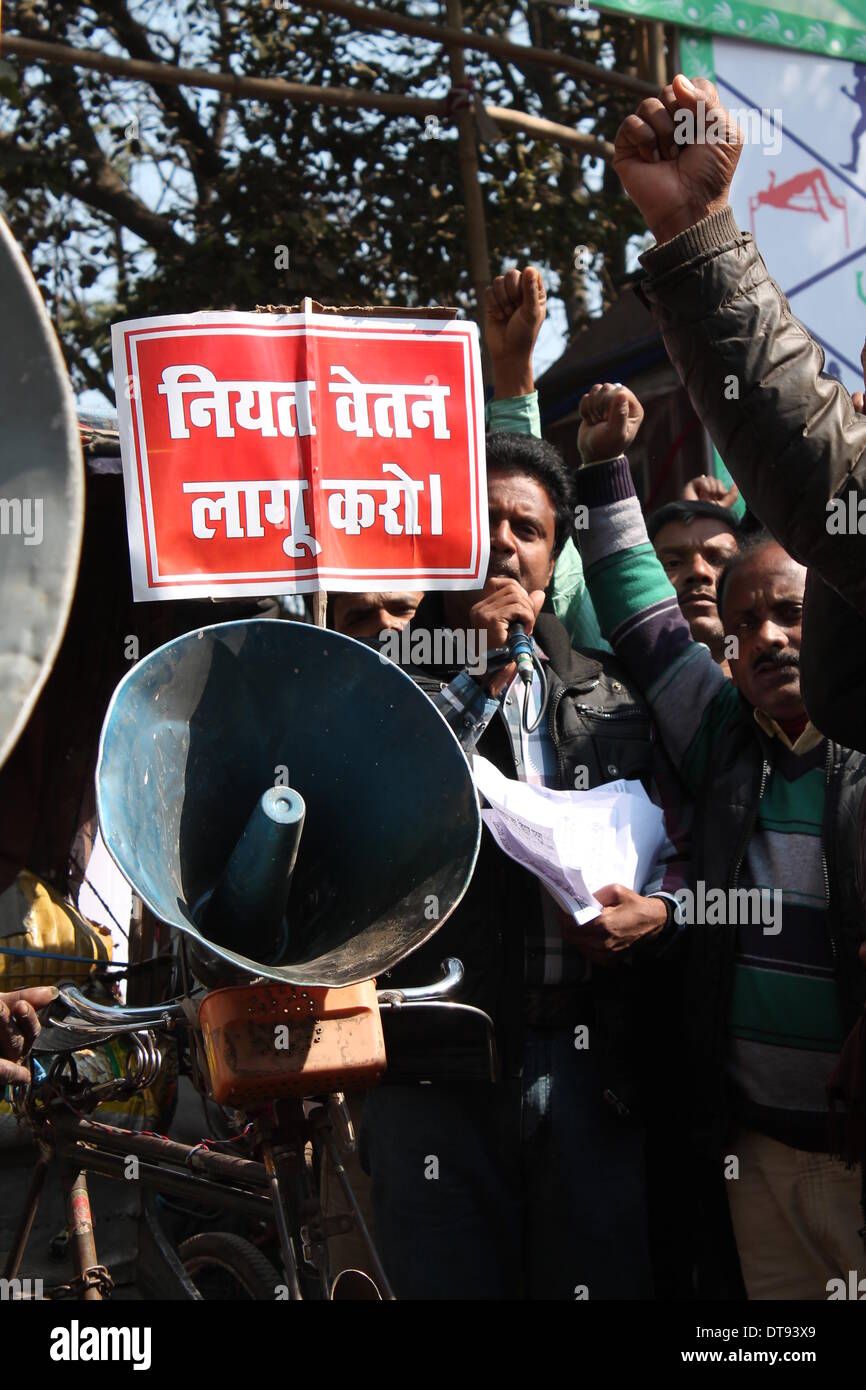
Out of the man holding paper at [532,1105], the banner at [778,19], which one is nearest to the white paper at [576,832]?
the man holding paper at [532,1105]

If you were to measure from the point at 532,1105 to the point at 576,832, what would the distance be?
48 centimetres

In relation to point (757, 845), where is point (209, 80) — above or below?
above

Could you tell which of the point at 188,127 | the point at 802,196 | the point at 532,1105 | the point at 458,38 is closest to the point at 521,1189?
the point at 532,1105

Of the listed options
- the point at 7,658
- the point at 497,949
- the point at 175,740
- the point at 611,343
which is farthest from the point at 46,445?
the point at 611,343

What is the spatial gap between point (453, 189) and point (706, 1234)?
23.8ft

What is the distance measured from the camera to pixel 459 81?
6789 mm

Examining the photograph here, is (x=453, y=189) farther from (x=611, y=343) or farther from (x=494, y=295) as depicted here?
(x=494, y=295)

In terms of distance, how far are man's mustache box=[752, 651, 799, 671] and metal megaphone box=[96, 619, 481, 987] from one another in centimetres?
82

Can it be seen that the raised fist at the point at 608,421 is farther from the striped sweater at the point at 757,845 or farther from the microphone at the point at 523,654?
the microphone at the point at 523,654

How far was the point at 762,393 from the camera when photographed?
1.62 meters

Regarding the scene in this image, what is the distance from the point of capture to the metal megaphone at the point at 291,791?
7.43ft

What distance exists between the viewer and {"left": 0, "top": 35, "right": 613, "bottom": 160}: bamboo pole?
234 inches

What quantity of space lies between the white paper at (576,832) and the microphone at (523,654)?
0.59ft

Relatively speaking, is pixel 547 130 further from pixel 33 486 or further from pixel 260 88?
pixel 33 486
